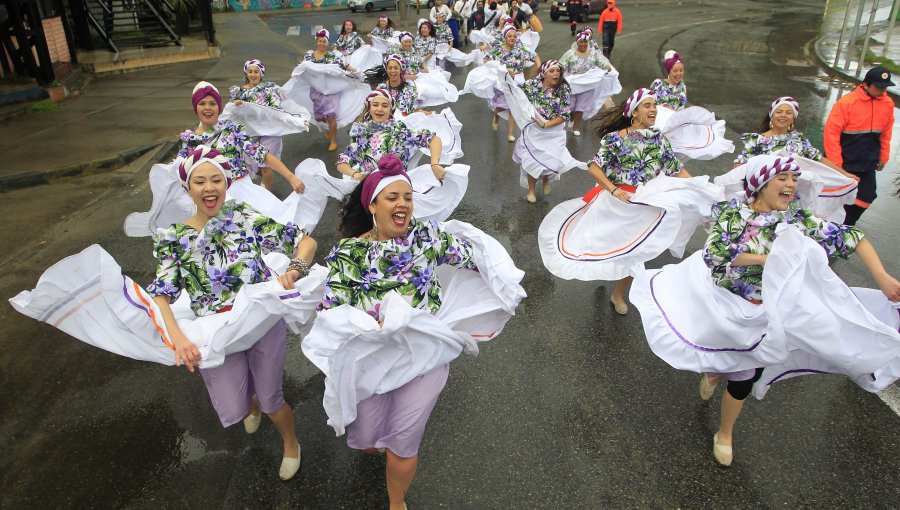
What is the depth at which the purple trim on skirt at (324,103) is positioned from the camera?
33.1 feet

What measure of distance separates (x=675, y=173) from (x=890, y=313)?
2.14 metres

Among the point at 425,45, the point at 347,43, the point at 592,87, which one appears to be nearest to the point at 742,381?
the point at 592,87

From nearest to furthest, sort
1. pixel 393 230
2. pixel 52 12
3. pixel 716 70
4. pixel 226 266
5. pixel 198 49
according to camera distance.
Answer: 1. pixel 393 230
2. pixel 226 266
3. pixel 52 12
4. pixel 716 70
5. pixel 198 49

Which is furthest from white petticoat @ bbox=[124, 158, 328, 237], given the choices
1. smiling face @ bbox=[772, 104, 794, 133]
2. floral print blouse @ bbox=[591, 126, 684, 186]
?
smiling face @ bbox=[772, 104, 794, 133]

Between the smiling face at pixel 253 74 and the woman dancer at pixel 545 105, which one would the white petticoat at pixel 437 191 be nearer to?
the woman dancer at pixel 545 105

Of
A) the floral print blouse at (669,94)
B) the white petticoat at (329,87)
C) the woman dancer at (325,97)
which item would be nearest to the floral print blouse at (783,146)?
the floral print blouse at (669,94)

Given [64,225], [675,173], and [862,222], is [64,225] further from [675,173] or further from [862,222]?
[862,222]

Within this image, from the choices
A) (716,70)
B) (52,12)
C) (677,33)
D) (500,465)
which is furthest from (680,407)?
(677,33)

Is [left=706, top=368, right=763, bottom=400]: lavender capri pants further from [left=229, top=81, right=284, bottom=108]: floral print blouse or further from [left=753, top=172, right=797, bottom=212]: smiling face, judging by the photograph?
[left=229, top=81, right=284, bottom=108]: floral print blouse

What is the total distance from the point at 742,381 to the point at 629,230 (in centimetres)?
175

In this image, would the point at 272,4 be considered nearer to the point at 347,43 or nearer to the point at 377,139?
the point at 347,43

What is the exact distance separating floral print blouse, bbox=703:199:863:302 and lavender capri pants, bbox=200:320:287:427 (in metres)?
2.65

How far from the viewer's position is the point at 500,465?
12.3 ft

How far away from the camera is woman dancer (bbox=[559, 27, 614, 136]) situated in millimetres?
10242
